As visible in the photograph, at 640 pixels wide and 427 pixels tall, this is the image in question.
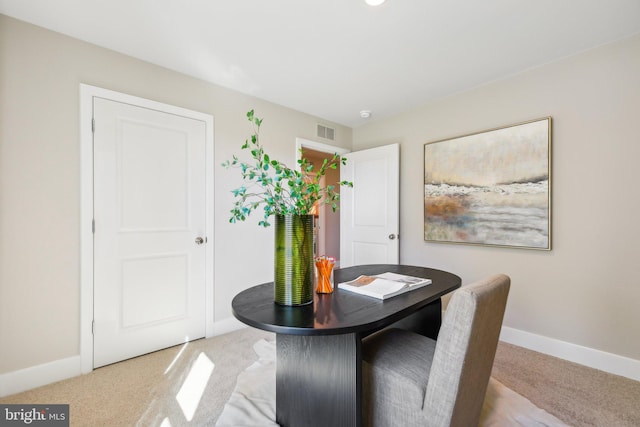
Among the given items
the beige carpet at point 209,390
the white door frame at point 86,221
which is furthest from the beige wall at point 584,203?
the white door frame at point 86,221

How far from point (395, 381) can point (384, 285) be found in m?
0.45

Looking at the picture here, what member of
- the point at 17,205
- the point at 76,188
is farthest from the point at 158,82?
the point at 17,205

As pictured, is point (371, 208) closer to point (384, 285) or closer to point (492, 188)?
point (492, 188)

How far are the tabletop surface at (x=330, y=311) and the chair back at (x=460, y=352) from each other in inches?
8.3

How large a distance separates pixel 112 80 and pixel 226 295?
6.80ft

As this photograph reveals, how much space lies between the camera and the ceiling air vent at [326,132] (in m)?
3.70

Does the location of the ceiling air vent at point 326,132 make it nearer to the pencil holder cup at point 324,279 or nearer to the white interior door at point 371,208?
the white interior door at point 371,208

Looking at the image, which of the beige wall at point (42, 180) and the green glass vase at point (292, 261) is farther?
the beige wall at point (42, 180)

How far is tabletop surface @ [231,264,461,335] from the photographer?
102 centimetres

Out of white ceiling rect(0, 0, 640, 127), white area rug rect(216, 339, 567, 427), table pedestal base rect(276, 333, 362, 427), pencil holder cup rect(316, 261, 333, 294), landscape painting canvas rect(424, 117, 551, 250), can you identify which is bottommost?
white area rug rect(216, 339, 567, 427)

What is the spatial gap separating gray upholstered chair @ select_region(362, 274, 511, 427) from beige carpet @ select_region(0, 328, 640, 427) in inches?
37.9

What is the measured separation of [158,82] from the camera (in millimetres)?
2463

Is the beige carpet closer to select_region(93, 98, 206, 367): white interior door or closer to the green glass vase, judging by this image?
select_region(93, 98, 206, 367): white interior door

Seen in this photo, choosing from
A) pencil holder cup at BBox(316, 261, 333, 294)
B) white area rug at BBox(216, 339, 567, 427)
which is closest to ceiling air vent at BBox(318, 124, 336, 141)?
pencil holder cup at BBox(316, 261, 333, 294)
